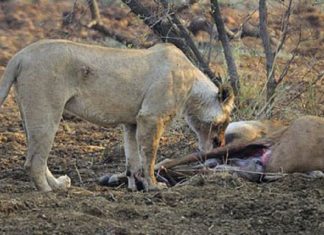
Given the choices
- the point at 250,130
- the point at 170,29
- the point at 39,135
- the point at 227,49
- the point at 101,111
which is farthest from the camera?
the point at 227,49

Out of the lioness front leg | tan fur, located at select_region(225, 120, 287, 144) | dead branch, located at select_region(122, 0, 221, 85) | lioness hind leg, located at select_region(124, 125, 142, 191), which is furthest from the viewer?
dead branch, located at select_region(122, 0, 221, 85)

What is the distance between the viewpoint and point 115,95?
7832 millimetres

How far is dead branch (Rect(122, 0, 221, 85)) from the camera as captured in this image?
10305 millimetres

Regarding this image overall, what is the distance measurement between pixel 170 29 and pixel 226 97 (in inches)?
77.2

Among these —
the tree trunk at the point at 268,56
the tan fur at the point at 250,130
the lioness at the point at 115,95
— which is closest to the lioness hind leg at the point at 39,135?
the lioness at the point at 115,95

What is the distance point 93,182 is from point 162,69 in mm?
1107

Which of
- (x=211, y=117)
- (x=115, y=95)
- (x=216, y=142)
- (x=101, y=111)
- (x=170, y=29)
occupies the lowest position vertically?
(x=216, y=142)

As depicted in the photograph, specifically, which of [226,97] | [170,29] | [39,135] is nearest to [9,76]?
[39,135]

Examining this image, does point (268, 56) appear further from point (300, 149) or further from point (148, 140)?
point (148, 140)

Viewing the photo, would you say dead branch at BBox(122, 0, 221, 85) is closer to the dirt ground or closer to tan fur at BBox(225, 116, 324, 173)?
the dirt ground

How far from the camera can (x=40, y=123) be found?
7293 mm

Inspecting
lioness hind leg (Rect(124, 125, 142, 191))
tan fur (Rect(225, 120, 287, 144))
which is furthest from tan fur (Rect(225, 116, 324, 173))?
lioness hind leg (Rect(124, 125, 142, 191))

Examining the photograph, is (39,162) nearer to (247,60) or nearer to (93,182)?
(93,182)

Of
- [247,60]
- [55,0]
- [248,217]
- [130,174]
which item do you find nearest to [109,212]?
[248,217]
